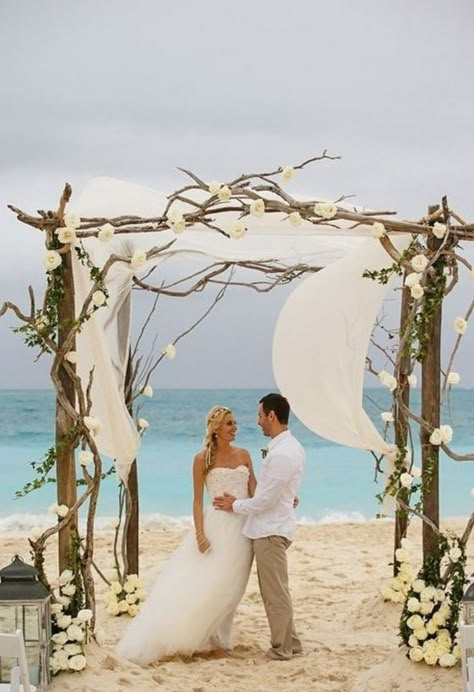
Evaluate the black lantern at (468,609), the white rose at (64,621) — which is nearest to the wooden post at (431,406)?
the black lantern at (468,609)

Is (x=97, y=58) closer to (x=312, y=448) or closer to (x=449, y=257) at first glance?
(x=312, y=448)

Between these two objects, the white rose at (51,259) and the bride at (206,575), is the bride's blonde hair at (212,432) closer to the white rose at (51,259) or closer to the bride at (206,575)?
the bride at (206,575)

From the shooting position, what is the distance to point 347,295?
723 cm

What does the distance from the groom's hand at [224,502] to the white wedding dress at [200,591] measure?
1.6 inches

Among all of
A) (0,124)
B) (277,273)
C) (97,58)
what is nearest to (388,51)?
(97,58)

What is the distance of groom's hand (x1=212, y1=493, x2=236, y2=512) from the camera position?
7.22m

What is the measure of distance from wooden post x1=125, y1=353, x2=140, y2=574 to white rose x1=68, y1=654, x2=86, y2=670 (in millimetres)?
2126

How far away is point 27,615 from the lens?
20.4ft

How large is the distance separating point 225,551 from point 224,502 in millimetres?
282

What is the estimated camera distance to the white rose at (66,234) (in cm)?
645

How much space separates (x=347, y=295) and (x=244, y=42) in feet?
69.0

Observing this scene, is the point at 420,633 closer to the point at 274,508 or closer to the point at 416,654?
the point at 416,654

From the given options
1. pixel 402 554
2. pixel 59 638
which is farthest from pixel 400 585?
pixel 59 638

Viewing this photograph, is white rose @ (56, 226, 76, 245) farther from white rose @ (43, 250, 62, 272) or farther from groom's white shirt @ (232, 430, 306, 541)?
groom's white shirt @ (232, 430, 306, 541)
